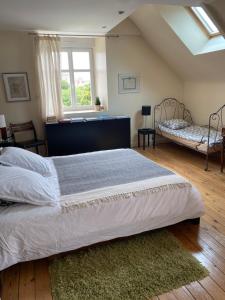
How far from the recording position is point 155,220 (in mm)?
2090

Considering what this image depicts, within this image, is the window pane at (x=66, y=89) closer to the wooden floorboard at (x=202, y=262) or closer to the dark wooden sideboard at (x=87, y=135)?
the dark wooden sideboard at (x=87, y=135)

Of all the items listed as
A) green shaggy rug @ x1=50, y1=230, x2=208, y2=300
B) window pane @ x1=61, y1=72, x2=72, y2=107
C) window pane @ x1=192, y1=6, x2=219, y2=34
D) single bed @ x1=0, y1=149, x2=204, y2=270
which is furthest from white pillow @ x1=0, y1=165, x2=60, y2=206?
window pane @ x1=192, y1=6, x2=219, y2=34

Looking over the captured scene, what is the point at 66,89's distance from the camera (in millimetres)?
5031

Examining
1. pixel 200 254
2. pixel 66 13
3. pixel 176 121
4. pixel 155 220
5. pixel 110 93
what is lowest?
pixel 200 254

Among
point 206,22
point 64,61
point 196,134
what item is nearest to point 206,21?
point 206,22

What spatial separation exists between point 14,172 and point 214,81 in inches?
161

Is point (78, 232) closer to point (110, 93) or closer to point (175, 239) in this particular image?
point (175, 239)

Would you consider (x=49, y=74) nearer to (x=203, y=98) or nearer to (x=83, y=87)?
(x=83, y=87)

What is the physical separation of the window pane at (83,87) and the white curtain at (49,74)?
0.74 meters

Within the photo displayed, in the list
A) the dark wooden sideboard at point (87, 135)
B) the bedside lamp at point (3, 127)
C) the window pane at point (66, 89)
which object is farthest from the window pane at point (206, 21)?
the bedside lamp at point (3, 127)

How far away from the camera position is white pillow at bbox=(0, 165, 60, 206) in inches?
68.2

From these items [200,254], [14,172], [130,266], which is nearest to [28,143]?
[14,172]

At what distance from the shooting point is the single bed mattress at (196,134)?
3819 millimetres

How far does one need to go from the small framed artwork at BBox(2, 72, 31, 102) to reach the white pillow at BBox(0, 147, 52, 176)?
7.42 ft
